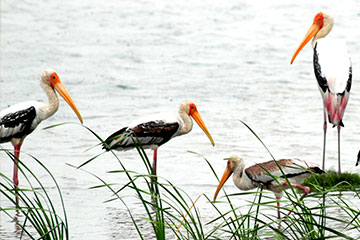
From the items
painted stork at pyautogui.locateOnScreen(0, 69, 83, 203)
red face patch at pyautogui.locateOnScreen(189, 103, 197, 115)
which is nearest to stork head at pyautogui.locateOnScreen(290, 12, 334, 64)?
red face patch at pyautogui.locateOnScreen(189, 103, 197, 115)

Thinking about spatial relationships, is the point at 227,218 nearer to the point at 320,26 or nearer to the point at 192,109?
the point at 192,109

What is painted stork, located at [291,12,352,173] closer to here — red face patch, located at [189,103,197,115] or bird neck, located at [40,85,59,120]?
red face patch, located at [189,103,197,115]

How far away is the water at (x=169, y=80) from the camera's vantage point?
8711mm

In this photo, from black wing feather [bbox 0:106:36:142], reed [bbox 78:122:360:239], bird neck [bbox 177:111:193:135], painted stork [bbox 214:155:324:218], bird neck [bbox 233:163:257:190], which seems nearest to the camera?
reed [bbox 78:122:360:239]

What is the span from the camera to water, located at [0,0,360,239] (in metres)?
8.71

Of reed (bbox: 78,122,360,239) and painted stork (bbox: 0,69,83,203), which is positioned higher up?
painted stork (bbox: 0,69,83,203)

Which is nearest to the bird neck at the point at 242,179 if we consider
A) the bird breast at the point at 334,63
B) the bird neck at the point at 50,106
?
the bird breast at the point at 334,63

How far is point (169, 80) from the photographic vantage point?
1475cm

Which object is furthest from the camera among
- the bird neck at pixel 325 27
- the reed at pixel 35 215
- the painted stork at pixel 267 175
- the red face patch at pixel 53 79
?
the bird neck at pixel 325 27

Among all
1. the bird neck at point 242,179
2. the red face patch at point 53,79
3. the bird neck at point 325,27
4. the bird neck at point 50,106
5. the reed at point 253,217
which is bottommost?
the bird neck at point 242,179

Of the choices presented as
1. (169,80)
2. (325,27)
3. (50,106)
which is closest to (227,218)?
(50,106)

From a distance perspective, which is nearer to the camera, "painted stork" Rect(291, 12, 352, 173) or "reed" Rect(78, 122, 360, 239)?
"reed" Rect(78, 122, 360, 239)

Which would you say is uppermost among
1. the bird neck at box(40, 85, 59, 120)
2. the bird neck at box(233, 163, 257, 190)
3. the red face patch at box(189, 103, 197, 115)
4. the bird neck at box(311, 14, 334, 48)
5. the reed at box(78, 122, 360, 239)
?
the bird neck at box(311, 14, 334, 48)

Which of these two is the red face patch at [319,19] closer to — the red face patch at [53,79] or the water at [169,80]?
the water at [169,80]
